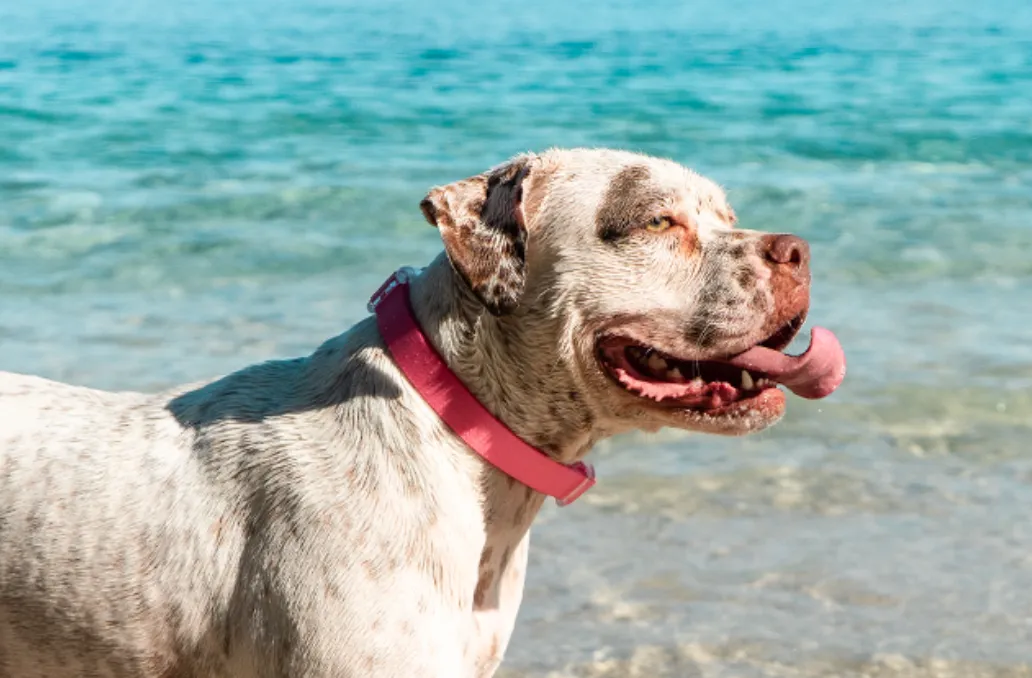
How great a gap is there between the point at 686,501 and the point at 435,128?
979 centimetres

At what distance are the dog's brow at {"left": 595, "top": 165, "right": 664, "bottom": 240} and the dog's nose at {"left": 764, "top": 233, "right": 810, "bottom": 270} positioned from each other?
0.94 ft

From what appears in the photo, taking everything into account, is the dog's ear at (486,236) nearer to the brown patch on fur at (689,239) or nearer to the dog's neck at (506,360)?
the dog's neck at (506,360)

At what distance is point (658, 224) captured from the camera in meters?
3.68

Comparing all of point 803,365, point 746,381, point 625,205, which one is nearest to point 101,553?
point 625,205

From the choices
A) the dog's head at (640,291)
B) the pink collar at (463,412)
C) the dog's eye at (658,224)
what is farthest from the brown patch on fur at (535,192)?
the pink collar at (463,412)

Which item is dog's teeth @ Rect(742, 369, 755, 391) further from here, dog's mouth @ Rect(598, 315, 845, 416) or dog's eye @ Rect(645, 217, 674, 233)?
dog's eye @ Rect(645, 217, 674, 233)

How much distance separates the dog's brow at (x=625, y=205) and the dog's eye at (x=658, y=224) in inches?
0.6

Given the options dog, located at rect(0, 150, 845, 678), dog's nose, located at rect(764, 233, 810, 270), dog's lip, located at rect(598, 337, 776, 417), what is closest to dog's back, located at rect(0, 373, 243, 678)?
dog, located at rect(0, 150, 845, 678)

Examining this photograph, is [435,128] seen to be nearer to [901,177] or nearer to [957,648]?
[901,177]

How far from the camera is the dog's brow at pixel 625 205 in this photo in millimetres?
3662

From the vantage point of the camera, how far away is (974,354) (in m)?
7.83

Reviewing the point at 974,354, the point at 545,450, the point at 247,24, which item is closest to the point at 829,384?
the point at 545,450

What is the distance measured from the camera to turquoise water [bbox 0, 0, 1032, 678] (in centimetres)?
552

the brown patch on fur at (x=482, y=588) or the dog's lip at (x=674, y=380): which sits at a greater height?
the dog's lip at (x=674, y=380)
